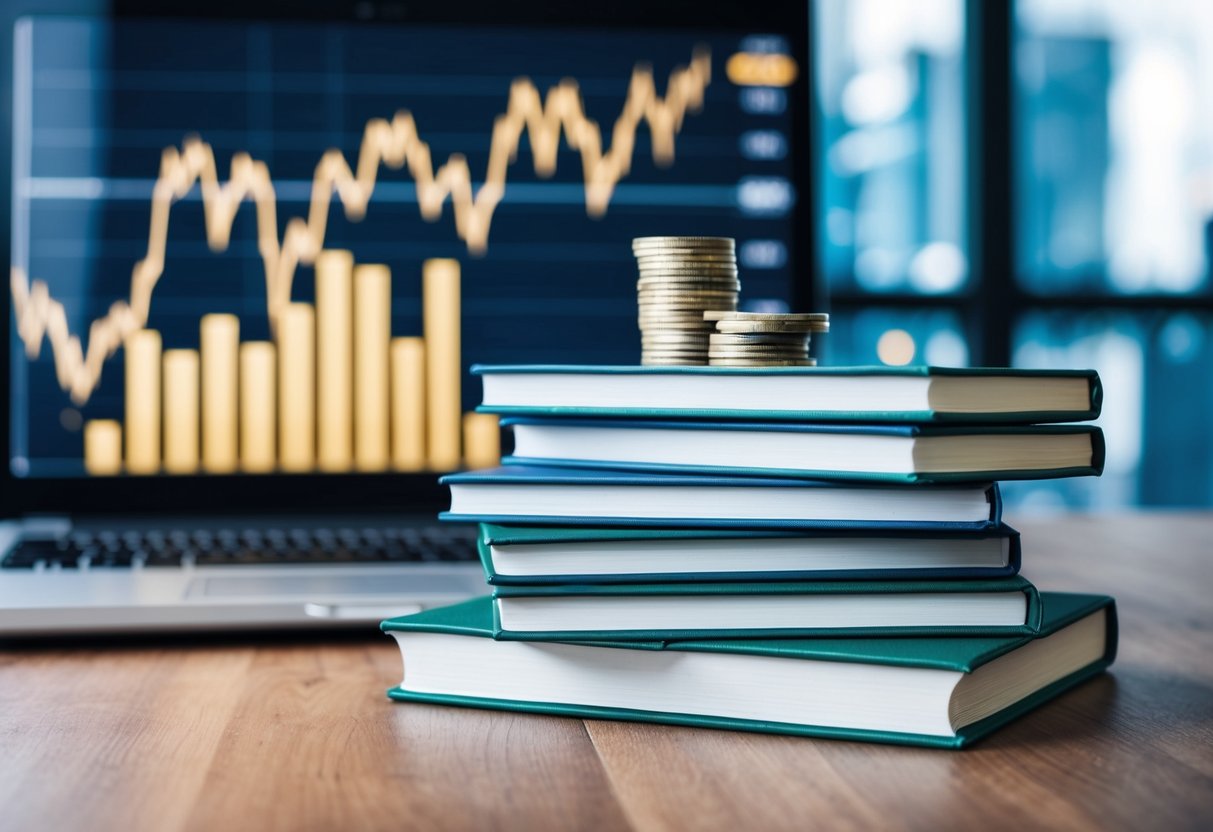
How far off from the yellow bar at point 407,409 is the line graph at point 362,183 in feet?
0.32

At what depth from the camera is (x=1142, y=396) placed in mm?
2670

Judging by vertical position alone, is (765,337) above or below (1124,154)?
below

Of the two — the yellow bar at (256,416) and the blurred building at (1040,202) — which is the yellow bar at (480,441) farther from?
the blurred building at (1040,202)

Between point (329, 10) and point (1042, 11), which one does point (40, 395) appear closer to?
point (329, 10)

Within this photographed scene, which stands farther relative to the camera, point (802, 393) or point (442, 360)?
point (442, 360)

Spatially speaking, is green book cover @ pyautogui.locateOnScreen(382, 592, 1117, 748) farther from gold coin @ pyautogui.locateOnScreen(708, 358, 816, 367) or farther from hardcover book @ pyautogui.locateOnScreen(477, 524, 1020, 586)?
gold coin @ pyautogui.locateOnScreen(708, 358, 816, 367)

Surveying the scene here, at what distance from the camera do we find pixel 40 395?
0.98 m

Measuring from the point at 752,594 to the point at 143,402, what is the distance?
0.61m

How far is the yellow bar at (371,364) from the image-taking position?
1001 millimetres

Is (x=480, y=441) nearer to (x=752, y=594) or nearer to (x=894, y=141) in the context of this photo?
(x=752, y=594)

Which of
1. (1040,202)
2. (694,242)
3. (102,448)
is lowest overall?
(102,448)

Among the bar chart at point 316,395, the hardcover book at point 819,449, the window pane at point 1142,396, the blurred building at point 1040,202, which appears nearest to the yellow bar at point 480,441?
the bar chart at point 316,395

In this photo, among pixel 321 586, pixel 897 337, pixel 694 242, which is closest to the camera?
pixel 694 242

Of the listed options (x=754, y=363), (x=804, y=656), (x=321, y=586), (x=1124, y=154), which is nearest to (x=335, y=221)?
(x=321, y=586)
